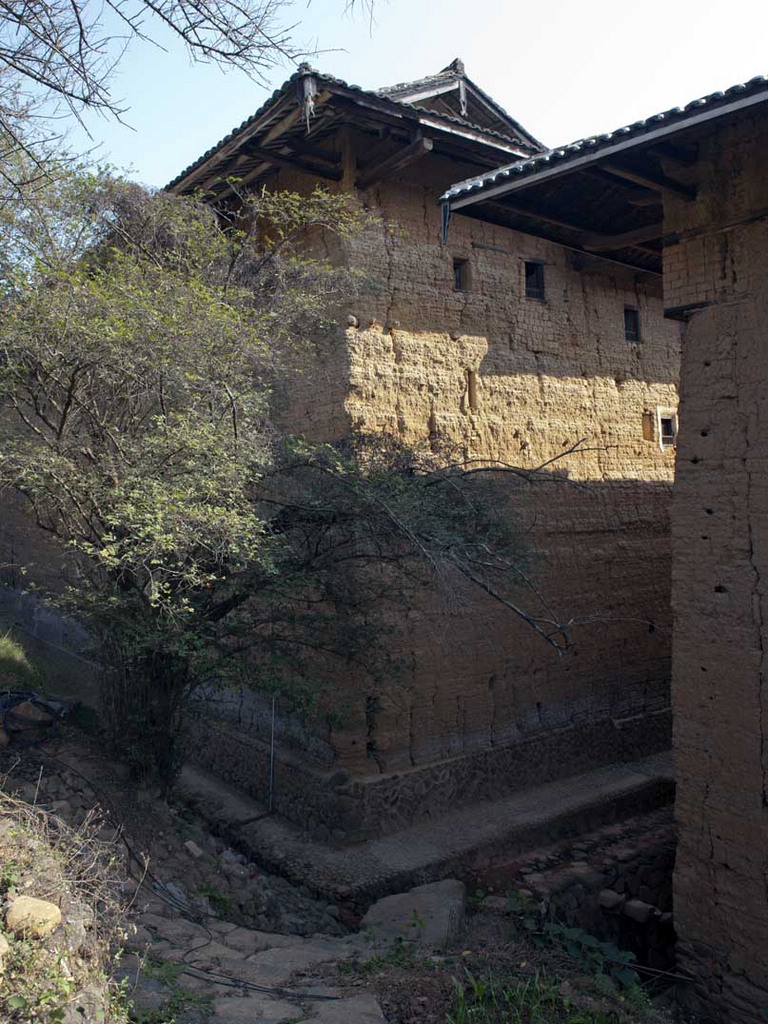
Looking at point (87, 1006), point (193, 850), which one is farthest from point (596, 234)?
point (87, 1006)

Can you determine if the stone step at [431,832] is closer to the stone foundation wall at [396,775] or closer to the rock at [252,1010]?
the stone foundation wall at [396,775]

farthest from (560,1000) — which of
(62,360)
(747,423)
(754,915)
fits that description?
(62,360)

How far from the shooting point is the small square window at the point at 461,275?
1034 cm

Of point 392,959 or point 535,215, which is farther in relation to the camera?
point 535,215

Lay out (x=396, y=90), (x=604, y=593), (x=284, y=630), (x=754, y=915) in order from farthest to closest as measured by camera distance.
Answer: (x=604, y=593) → (x=396, y=90) → (x=284, y=630) → (x=754, y=915)

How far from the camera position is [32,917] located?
4.14m

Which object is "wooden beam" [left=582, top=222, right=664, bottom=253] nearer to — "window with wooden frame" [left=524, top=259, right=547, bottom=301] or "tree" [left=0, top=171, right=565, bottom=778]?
"window with wooden frame" [left=524, top=259, right=547, bottom=301]

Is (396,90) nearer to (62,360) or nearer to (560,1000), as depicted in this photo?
(62,360)

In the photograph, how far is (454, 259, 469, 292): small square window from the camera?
10.3 meters

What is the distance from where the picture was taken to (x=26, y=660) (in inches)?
457

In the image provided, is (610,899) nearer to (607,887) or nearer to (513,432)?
(607,887)

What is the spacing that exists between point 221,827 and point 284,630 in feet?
8.36

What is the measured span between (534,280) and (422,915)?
8220mm

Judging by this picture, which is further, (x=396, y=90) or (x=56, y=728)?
(x=396, y=90)
